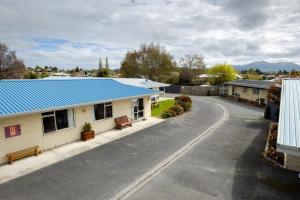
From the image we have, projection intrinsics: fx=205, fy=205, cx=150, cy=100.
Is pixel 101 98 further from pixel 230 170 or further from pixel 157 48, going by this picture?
pixel 157 48

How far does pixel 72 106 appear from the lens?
13.8m

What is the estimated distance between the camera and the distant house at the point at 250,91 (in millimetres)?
32156

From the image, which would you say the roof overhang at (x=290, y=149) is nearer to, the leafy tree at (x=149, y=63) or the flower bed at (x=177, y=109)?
the flower bed at (x=177, y=109)

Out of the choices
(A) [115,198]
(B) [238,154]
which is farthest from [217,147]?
(A) [115,198]

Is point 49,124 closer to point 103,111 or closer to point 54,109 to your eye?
point 54,109

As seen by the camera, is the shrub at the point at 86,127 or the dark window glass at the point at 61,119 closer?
the dark window glass at the point at 61,119

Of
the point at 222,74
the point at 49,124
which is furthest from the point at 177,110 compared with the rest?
the point at 222,74

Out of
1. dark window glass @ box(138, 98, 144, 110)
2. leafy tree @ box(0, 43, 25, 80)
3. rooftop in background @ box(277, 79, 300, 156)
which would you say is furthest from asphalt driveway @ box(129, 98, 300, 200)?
leafy tree @ box(0, 43, 25, 80)

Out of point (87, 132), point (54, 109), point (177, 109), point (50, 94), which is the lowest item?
point (87, 132)

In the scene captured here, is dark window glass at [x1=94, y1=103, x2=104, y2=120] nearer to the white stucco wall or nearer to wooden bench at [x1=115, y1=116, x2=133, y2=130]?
the white stucco wall

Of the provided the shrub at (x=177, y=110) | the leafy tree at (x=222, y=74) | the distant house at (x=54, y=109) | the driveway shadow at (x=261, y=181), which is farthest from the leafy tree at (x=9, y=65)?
the driveway shadow at (x=261, y=181)

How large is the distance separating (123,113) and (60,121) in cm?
638

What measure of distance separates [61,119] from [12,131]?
3152mm

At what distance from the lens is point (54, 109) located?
12844 mm
